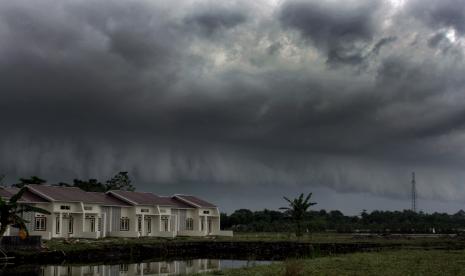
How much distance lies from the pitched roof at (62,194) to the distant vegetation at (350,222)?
34858 millimetres

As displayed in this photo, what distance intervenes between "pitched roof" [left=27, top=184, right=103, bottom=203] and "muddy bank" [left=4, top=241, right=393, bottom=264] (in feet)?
27.6

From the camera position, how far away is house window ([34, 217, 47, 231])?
175ft

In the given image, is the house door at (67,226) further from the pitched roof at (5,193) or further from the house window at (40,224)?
the pitched roof at (5,193)

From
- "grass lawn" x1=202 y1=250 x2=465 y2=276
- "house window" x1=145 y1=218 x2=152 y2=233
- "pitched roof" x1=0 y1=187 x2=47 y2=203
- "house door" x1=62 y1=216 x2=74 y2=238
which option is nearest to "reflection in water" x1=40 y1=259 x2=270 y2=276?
"grass lawn" x1=202 y1=250 x2=465 y2=276

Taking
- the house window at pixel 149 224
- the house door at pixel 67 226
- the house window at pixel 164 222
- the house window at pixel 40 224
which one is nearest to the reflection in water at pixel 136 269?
the house window at pixel 40 224

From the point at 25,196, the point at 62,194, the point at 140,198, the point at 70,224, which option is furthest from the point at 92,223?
the point at 25,196

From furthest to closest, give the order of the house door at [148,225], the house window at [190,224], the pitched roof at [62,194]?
the house window at [190,224] < the house door at [148,225] < the pitched roof at [62,194]

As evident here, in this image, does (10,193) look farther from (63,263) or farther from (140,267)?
(140,267)

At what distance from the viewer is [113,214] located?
62.7m

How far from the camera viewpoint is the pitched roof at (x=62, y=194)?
54447 millimetres

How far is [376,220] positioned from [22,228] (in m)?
87.3

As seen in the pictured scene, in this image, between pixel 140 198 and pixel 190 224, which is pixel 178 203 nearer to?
pixel 190 224

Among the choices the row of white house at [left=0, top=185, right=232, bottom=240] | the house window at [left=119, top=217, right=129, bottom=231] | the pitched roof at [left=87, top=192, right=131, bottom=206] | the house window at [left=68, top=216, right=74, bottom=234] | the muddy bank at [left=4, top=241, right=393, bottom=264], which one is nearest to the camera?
the muddy bank at [left=4, top=241, right=393, bottom=264]

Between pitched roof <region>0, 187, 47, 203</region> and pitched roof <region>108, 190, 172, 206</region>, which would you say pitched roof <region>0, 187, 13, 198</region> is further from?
pitched roof <region>108, 190, 172, 206</region>
